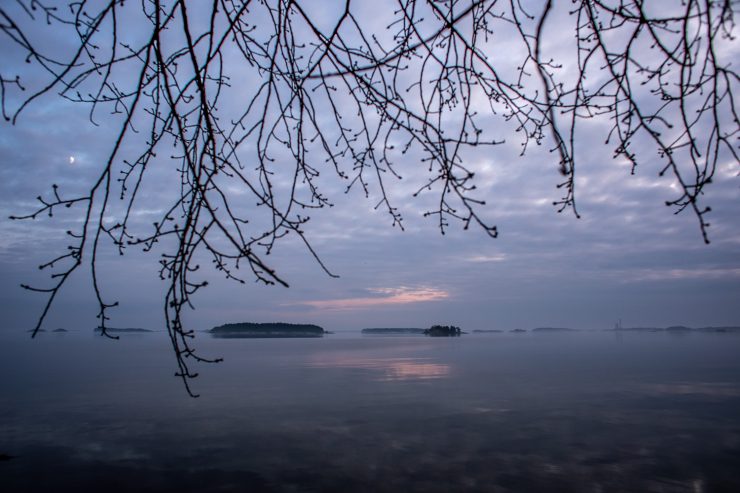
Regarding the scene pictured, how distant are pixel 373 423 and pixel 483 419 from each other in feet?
10.5

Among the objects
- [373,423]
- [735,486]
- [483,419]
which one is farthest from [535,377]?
[735,486]

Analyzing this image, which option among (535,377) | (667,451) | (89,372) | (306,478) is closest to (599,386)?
(535,377)

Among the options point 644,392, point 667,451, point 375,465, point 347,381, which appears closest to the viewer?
point 375,465

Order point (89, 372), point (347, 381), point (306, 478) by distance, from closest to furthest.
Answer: point (306, 478) < point (347, 381) < point (89, 372)

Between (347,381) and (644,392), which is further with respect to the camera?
(347,381)

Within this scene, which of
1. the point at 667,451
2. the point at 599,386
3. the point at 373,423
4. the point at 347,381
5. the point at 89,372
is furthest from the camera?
the point at 89,372

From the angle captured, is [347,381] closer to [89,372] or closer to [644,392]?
[644,392]

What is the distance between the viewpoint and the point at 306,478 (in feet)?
28.7

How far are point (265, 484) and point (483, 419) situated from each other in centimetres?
749

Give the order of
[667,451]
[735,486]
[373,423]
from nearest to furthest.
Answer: [735,486] → [667,451] → [373,423]

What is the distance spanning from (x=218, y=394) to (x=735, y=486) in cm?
1764

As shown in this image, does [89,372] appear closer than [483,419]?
No

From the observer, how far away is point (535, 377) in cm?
2514

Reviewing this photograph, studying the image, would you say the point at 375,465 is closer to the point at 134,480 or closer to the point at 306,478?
the point at 306,478
